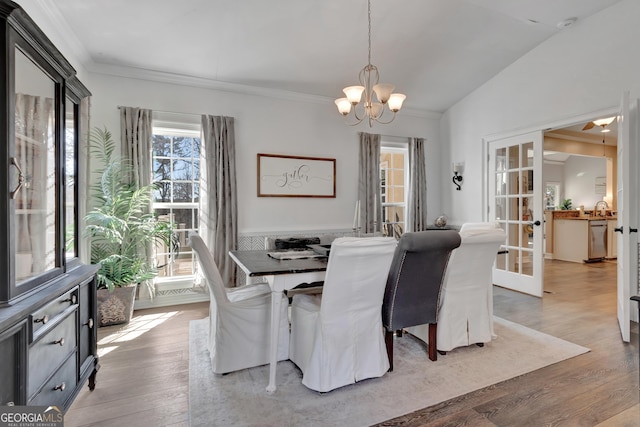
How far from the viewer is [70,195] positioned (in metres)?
2.01

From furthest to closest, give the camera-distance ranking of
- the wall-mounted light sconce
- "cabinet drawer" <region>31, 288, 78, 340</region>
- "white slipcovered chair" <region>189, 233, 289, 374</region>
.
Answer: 1. the wall-mounted light sconce
2. "white slipcovered chair" <region>189, 233, 289, 374</region>
3. "cabinet drawer" <region>31, 288, 78, 340</region>

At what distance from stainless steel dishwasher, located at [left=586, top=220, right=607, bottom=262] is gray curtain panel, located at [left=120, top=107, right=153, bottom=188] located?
8.11 meters

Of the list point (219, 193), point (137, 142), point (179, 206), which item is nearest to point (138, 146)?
point (137, 142)

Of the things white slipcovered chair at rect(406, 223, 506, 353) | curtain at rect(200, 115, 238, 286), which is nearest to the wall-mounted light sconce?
white slipcovered chair at rect(406, 223, 506, 353)

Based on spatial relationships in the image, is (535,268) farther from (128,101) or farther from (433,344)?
(128,101)

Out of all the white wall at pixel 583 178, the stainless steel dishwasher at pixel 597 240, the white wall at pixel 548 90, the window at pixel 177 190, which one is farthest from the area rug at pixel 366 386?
the white wall at pixel 583 178

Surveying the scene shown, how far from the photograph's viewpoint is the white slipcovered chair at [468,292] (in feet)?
8.16

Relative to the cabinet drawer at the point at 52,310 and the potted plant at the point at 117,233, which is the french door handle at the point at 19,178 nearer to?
the cabinet drawer at the point at 52,310

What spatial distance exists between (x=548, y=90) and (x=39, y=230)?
5.09m

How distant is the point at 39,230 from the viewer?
157cm

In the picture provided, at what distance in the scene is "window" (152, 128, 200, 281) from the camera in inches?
156

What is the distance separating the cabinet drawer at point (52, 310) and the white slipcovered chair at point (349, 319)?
1.33 metres

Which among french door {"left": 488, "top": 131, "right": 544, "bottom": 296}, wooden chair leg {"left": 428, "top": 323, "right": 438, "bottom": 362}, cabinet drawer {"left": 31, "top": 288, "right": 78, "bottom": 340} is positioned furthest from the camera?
french door {"left": 488, "top": 131, "right": 544, "bottom": 296}

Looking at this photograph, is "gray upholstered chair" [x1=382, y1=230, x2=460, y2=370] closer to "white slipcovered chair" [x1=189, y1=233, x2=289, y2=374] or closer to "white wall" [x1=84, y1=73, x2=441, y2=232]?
"white slipcovered chair" [x1=189, y1=233, x2=289, y2=374]
